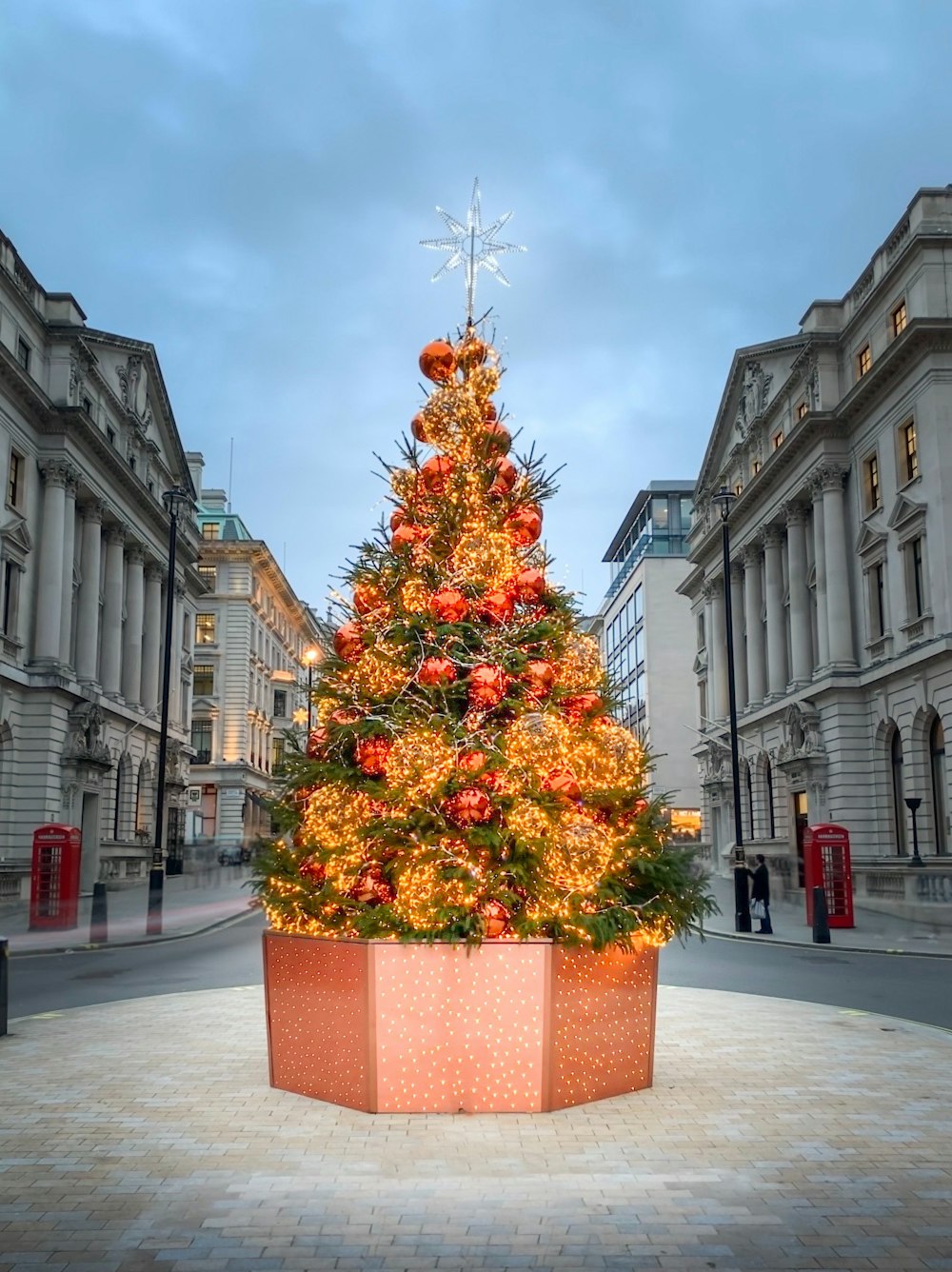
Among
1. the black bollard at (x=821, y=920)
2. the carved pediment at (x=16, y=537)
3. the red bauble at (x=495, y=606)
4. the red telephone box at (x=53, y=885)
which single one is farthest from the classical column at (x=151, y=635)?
the red bauble at (x=495, y=606)

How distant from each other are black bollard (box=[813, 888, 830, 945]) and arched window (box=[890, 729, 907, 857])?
17605 millimetres

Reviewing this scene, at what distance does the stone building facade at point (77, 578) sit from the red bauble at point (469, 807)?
78.6 ft

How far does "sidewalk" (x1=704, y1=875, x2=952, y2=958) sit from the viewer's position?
22.9m

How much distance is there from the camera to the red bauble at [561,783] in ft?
28.1

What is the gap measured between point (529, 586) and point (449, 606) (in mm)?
747

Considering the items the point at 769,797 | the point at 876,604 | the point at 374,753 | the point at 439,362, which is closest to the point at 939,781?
the point at 876,604

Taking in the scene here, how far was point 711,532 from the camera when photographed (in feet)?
198

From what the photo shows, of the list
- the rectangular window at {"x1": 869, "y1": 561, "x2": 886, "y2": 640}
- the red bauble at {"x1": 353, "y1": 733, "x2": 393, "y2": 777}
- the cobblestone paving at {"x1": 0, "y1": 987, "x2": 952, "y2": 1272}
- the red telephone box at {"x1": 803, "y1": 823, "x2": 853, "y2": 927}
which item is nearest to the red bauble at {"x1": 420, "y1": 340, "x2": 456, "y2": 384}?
the red bauble at {"x1": 353, "y1": 733, "x2": 393, "y2": 777}

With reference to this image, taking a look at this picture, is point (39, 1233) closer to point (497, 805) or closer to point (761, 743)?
point (497, 805)

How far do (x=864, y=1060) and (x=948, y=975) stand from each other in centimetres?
916

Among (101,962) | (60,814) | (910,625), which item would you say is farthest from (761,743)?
(101,962)

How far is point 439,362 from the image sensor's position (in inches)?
410

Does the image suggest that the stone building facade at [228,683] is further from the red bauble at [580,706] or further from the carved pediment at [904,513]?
the red bauble at [580,706]

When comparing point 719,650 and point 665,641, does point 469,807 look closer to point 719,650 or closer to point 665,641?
point 719,650
